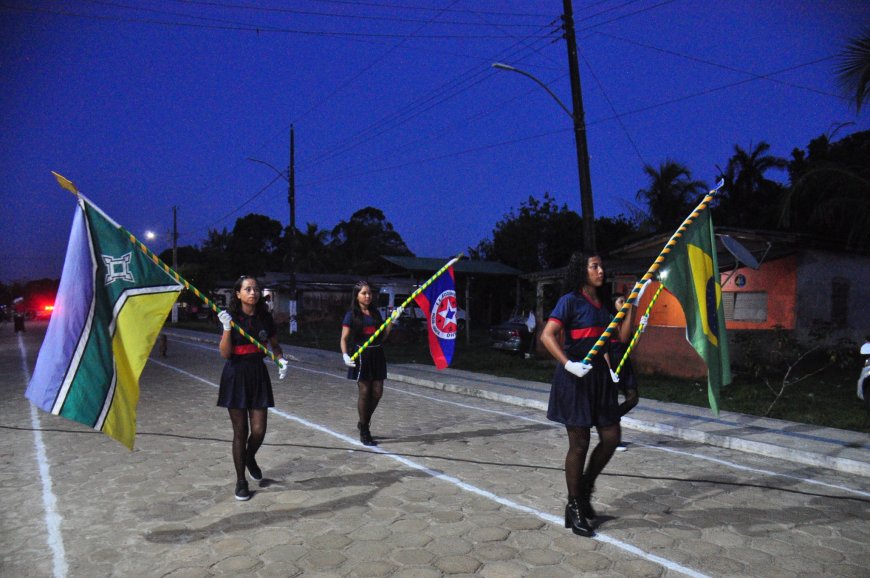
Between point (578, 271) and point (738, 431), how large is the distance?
5200mm

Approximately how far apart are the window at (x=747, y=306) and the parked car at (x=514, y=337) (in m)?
5.74

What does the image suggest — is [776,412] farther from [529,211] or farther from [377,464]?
[529,211]

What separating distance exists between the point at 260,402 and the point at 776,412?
831 cm

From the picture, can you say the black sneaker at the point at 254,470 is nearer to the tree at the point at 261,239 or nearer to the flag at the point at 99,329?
the flag at the point at 99,329

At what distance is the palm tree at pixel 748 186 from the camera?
3350 centimetres

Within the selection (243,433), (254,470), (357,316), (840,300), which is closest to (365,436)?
(357,316)

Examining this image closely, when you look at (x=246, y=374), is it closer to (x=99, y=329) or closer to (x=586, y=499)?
(x=99, y=329)

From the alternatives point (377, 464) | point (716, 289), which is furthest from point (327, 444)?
point (716, 289)

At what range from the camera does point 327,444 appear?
7.49m

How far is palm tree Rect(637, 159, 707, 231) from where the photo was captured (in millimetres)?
35719

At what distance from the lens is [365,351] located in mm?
7414

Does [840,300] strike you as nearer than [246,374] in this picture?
No

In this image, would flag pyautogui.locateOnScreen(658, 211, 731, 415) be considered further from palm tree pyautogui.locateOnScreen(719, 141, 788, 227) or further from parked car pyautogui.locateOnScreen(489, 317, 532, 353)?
palm tree pyautogui.locateOnScreen(719, 141, 788, 227)

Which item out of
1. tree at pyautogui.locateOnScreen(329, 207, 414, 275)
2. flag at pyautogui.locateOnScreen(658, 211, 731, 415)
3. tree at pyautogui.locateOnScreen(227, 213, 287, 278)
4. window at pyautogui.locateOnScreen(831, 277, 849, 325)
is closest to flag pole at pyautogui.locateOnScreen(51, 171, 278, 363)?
flag at pyautogui.locateOnScreen(658, 211, 731, 415)
